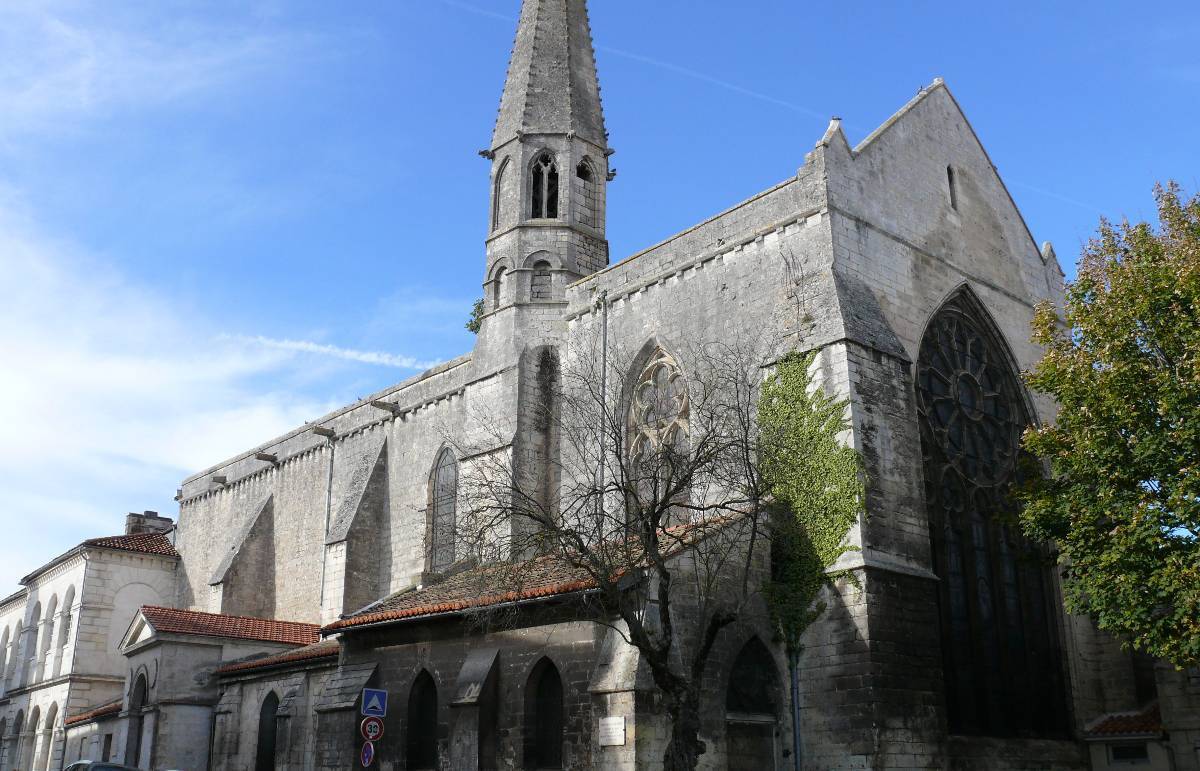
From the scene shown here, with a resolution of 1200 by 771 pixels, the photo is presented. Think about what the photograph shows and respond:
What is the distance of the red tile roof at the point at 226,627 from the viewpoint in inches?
971

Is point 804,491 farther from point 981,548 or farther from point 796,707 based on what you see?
point 981,548

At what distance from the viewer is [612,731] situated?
14.7 m

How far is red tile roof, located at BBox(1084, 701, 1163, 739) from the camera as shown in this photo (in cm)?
1902

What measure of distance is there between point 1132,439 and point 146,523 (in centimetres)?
3730

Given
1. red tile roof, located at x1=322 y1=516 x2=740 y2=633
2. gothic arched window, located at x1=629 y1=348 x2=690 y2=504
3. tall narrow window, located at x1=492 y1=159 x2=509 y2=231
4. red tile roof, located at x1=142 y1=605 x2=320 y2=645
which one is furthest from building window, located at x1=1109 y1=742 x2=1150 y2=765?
red tile roof, located at x1=142 y1=605 x2=320 y2=645

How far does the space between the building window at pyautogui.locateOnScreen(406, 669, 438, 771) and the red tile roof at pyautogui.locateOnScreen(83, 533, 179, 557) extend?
20.8 metres

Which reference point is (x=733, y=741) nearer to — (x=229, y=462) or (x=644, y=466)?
(x=644, y=466)

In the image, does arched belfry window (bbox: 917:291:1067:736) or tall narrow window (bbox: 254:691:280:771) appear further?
tall narrow window (bbox: 254:691:280:771)

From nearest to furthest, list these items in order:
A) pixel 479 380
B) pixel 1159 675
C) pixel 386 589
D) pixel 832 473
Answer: pixel 832 473
pixel 1159 675
pixel 479 380
pixel 386 589

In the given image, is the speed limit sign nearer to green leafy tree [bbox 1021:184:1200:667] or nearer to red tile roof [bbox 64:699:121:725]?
green leafy tree [bbox 1021:184:1200:667]

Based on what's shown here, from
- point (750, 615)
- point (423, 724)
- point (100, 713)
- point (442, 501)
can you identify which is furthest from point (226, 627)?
point (750, 615)

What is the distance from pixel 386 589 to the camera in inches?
1040

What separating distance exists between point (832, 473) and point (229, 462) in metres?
24.4

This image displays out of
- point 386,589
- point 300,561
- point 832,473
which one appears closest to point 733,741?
point 832,473
